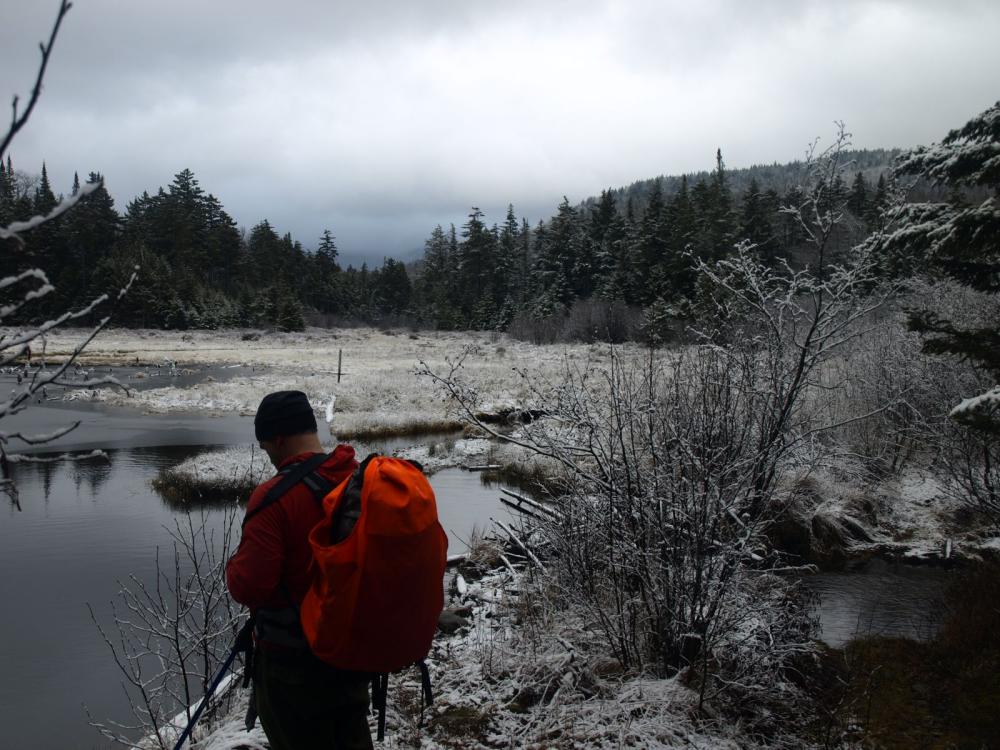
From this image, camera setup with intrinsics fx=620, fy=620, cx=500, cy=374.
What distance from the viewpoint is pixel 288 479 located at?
107 inches

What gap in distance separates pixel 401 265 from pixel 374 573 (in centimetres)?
7378

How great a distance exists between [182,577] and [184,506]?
4.31 meters

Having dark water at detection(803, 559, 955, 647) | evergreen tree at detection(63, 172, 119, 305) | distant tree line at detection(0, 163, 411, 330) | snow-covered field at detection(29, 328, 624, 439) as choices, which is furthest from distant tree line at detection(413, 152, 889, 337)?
evergreen tree at detection(63, 172, 119, 305)

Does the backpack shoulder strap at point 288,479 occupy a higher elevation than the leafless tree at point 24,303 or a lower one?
lower

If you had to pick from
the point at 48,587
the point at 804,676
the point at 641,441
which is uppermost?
the point at 641,441

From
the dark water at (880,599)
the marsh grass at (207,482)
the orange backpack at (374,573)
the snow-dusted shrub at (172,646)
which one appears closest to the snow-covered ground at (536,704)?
the snow-dusted shrub at (172,646)

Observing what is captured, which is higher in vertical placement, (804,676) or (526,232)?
(526,232)

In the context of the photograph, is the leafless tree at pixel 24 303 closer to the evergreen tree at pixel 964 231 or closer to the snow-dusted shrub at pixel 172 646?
the snow-dusted shrub at pixel 172 646

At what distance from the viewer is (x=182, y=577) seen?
862 centimetres

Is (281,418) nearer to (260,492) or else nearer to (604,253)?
(260,492)

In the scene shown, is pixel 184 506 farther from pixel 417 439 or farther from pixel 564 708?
pixel 564 708

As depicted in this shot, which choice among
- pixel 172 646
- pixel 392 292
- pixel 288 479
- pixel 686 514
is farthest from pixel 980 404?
pixel 392 292

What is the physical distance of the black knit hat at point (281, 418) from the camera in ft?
9.36

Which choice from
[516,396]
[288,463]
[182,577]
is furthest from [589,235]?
[288,463]
